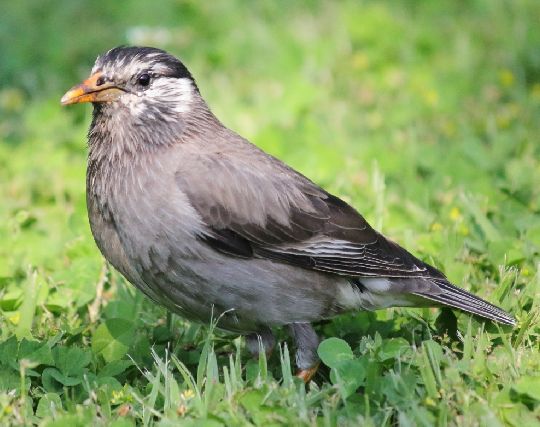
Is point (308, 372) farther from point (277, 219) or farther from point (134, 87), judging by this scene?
point (134, 87)

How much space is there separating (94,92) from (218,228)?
92cm

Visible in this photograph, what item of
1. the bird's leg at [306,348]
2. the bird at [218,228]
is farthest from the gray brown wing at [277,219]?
the bird's leg at [306,348]

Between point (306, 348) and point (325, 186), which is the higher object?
point (325, 186)

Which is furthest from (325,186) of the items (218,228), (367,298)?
(218,228)

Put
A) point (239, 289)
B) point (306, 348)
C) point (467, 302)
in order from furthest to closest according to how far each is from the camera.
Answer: point (306, 348)
point (467, 302)
point (239, 289)

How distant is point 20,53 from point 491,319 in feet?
19.3

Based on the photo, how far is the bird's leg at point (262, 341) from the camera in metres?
5.42

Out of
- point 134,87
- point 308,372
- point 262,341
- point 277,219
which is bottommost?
point 308,372

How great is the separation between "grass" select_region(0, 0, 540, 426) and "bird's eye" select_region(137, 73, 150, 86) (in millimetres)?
1169

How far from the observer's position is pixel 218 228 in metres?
5.09

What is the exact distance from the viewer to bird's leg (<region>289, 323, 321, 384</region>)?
5301 mm

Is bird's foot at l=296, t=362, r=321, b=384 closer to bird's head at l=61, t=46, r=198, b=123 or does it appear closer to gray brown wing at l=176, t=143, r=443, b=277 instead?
gray brown wing at l=176, t=143, r=443, b=277

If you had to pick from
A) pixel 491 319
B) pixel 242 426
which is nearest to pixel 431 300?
pixel 491 319

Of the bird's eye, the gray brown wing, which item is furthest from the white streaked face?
the gray brown wing
